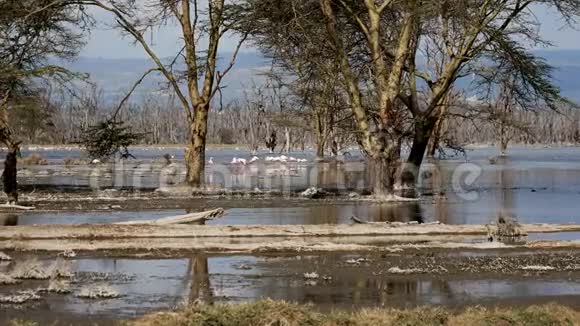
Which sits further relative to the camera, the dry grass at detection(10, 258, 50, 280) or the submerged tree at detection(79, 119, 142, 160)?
the submerged tree at detection(79, 119, 142, 160)

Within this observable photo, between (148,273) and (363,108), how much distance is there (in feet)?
54.6

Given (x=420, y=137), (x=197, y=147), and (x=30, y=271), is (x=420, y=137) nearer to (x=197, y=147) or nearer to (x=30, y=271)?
(x=197, y=147)

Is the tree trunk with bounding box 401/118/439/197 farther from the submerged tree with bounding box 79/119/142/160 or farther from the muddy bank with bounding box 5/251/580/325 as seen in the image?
the muddy bank with bounding box 5/251/580/325

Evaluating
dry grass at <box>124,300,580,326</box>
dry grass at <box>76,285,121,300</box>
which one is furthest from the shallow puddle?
dry grass at <box>124,300,580,326</box>

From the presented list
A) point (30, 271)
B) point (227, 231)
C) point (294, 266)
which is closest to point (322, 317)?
point (294, 266)

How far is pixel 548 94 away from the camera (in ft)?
103

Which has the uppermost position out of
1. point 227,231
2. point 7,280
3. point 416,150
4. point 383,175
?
point 416,150

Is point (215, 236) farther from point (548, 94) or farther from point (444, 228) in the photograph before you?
point (548, 94)

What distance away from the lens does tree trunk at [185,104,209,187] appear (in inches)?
1226

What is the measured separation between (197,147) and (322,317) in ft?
74.8

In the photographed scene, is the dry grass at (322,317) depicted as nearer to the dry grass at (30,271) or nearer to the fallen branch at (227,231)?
the dry grass at (30,271)

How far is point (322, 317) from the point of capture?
8.70 meters

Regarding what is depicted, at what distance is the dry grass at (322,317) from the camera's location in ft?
27.9

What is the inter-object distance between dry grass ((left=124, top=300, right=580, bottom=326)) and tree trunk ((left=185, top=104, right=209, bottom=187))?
22.4 m
